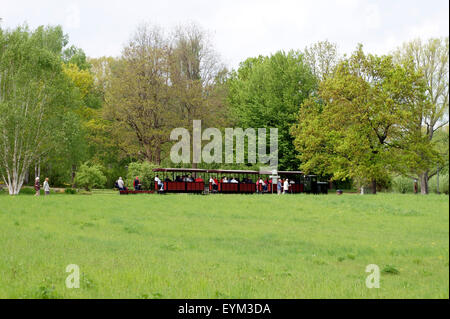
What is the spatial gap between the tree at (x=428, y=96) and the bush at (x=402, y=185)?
150 cm

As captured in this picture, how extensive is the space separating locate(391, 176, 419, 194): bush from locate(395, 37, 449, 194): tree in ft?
4.91

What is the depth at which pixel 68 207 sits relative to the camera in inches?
1013

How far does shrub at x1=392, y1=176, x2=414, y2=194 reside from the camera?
4778cm

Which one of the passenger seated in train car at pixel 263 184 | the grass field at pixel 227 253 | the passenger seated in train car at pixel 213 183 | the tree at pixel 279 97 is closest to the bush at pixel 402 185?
the tree at pixel 279 97

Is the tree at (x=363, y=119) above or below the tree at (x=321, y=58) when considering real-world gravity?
below

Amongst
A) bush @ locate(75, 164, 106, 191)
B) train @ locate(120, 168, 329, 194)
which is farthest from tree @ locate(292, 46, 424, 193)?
bush @ locate(75, 164, 106, 191)

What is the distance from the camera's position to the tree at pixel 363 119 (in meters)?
42.7

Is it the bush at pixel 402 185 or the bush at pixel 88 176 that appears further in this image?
the bush at pixel 88 176

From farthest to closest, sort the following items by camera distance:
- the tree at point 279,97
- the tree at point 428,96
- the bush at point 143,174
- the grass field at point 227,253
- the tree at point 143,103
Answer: the tree at point 279,97 < the tree at point 143,103 < the bush at point 143,174 < the tree at point 428,96 < the grass field at point 227,253

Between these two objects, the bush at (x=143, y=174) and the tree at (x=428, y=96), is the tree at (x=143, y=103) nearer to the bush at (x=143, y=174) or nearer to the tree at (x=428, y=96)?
the bush at (x=143, y=174)

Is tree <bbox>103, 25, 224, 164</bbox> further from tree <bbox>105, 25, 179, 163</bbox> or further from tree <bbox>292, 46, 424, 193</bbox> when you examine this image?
tree <bbox>292, 46, 424, 193</bbox>
